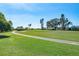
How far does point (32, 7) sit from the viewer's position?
612 inches

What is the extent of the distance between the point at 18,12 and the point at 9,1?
1.98 m

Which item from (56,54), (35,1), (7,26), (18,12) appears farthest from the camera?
(7,26)

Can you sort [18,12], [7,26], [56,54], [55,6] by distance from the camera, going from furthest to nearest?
[7,26], [18,12], [55,6], [56,54]

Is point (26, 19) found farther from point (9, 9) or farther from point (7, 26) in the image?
point (7, 26)

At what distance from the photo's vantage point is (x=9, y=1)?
14414 mm

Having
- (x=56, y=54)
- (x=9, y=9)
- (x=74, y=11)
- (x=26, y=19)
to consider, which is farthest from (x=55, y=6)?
(x=56, y=54)

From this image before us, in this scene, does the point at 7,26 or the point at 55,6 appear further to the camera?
the point at 7,26

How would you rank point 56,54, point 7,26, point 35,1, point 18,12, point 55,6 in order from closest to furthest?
point 56,54, point 35,1, point 55,6, point 18,12, point 7,26

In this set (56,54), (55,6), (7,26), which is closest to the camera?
(56,54)

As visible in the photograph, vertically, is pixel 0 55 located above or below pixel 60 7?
below

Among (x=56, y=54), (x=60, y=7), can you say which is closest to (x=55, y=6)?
(x=60, y=7)

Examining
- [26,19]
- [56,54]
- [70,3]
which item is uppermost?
[70,3]

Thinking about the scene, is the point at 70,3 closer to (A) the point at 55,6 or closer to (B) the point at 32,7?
(A) the point at 55,6

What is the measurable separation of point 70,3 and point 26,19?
394 centimetres
